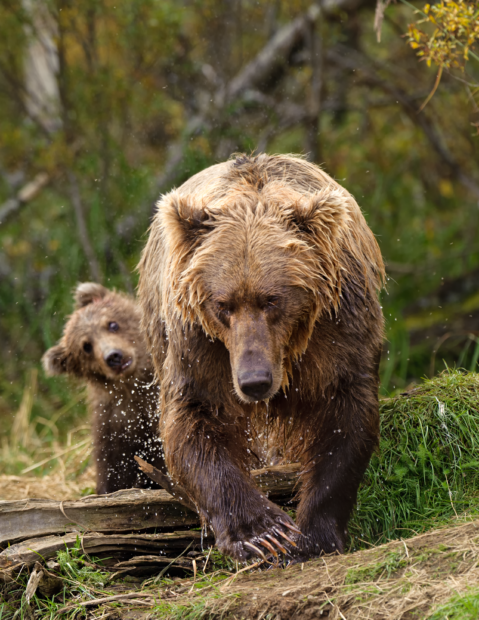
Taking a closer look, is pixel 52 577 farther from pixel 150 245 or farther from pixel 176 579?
pixel 150 245

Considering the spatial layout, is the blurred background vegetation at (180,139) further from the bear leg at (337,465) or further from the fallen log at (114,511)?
the bear leg at (337,465)

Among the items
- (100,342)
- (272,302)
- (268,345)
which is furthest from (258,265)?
(100,342)

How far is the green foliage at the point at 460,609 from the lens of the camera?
2559mm

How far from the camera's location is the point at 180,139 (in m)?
9.33

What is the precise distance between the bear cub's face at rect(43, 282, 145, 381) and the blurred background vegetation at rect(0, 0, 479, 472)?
1.64 m

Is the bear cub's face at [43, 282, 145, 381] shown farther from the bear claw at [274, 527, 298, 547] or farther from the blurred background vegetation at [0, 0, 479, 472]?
the bear claw at [274, 527, 298, 547]

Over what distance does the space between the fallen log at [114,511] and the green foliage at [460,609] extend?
1.53 meters

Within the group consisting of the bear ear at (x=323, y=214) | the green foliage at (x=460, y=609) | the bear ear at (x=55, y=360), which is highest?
the bear ear at (x=323, y=214)

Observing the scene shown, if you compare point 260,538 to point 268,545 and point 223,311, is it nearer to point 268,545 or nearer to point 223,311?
point 268,545

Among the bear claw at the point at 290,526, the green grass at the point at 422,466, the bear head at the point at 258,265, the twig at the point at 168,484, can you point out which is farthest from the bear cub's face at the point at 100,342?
the bear claw at the point at 290,526

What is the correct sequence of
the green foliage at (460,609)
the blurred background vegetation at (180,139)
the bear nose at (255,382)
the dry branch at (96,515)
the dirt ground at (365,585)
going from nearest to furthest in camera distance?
the green foliage at (460,609) < the dirt ground at (365,585) < the bear nose at (255,382) < the dry branch at (96,515) < the blurred background vegetation at (180,139)

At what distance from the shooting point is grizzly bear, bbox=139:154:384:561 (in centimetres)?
339

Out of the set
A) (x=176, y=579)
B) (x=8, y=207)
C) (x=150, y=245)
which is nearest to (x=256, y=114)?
(x=8, y=207)

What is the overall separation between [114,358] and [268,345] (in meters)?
2.30
